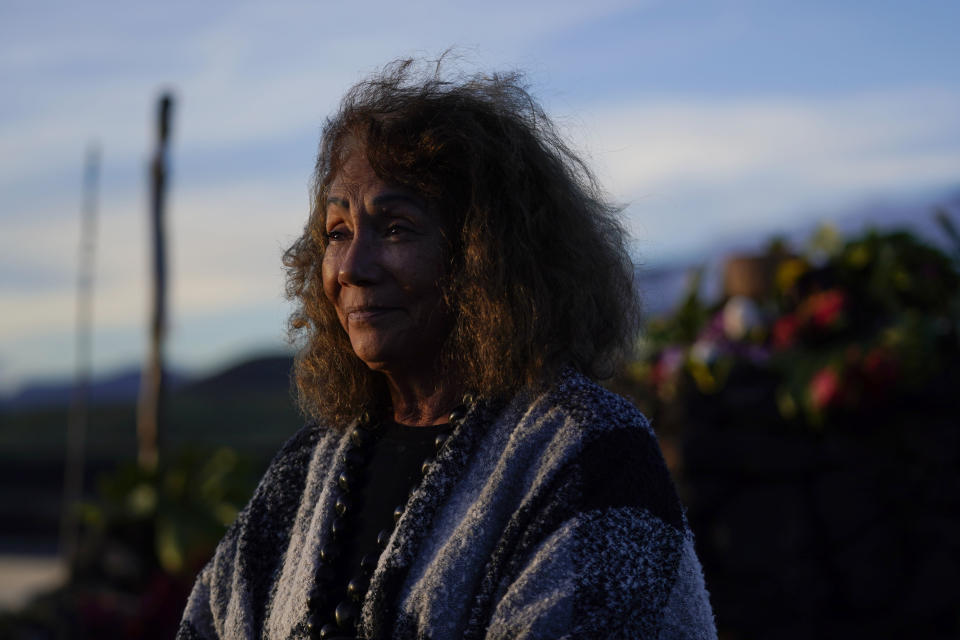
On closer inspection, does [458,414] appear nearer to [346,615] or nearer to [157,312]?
[346,615]

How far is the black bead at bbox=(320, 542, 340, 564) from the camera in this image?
1.89 m

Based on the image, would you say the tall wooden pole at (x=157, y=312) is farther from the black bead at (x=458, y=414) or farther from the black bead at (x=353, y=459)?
the black bead at (x=458, y=414)

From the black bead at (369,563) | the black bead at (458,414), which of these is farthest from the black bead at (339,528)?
the black bead at (458,414)

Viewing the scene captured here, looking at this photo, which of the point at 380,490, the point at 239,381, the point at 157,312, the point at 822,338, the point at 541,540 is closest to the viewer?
the point at 541,540

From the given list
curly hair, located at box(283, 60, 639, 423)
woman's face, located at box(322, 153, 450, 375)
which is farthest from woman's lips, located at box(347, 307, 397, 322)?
curly hair, located at box(283, 60, 639, 423)

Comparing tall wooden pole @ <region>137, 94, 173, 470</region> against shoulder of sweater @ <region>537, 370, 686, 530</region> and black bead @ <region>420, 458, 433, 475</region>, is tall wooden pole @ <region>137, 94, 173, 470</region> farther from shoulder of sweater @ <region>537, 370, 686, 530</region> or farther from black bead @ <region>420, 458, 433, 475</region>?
shoulder of sweater @ <region>537, 370, 686, 530</region>

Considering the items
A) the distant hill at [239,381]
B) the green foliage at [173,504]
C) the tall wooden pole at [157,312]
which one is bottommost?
the distant hill at [239,381]

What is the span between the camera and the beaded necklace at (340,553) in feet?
5.90

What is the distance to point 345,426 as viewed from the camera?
2.16 metres

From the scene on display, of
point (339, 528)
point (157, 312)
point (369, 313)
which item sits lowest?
point (157, 312)

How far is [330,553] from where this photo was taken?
1891mm

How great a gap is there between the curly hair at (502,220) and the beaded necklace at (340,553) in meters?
0.17

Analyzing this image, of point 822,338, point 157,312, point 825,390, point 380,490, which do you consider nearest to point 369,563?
point 380,490

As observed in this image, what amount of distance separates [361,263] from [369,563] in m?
0.53
